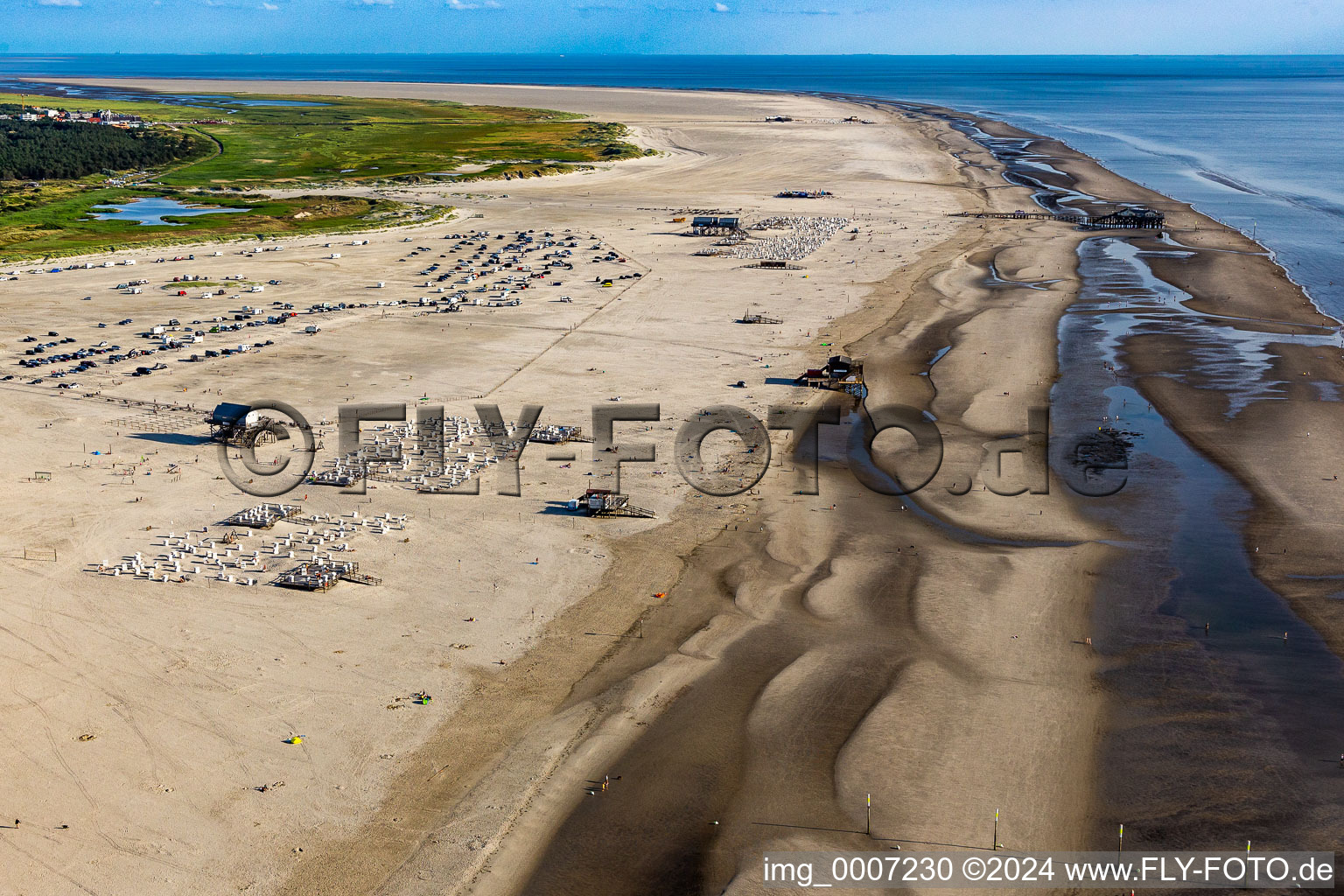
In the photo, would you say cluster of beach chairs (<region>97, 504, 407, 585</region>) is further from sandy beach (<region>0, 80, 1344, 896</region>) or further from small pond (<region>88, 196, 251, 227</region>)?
small pond (<region>88, 196, 251, 227</region>)

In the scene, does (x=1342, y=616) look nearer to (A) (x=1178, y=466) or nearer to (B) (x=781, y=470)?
(A) (x=1178, y=466)

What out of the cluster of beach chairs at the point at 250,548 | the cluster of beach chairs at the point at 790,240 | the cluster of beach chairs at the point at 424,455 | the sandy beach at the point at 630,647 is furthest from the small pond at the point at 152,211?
the cluster of beach chairs at the point at 250,548

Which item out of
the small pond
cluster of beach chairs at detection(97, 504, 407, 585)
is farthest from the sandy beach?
the small pond

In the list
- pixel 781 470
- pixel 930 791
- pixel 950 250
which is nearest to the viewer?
pixel 930 791

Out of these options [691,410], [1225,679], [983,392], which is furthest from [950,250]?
[1225,679]

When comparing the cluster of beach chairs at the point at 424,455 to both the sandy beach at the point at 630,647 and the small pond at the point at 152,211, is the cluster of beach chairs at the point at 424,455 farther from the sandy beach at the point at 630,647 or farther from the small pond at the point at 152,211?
the small pond at the point at 152,211

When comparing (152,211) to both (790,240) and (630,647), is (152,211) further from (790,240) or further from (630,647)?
(630,647)

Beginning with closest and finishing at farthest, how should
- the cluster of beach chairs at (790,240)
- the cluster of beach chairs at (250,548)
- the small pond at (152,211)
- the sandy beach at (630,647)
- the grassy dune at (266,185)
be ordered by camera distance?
the sandy beach at (630,647)
the cluster of beach chairs at (250,548)
the cluster of beach chairs at (790,240)
the grassy dune at (266,185)
the small pond at (152,211)

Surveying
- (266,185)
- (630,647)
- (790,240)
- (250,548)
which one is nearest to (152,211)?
(266,185)
